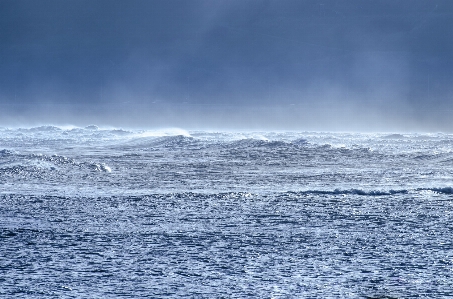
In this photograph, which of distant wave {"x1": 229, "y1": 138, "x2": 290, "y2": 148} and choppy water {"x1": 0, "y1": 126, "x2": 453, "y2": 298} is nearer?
choppy water {"x1": 0, "y1": 126, "x2": 453, "y2": 298}

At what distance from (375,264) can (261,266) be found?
944mm

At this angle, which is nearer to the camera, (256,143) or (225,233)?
(225,233)

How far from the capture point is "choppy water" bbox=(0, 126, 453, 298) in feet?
15.9

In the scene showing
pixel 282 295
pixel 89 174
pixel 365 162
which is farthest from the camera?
pixel 365 162

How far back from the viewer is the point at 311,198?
28.7 ft

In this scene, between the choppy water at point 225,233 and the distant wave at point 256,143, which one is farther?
the distant wave at point 256,143

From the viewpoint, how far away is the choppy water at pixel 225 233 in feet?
15.9

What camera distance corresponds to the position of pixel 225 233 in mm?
6559

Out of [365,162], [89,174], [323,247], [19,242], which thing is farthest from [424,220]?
[365,162]

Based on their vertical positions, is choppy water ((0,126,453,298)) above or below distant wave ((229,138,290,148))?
below

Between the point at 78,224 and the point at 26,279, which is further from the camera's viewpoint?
the point at 78,224

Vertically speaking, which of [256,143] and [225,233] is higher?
[256,143]

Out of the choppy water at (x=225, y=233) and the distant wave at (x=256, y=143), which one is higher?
the distant wave at (x=256, y=143)

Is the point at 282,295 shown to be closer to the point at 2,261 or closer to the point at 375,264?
the point at 375,264
